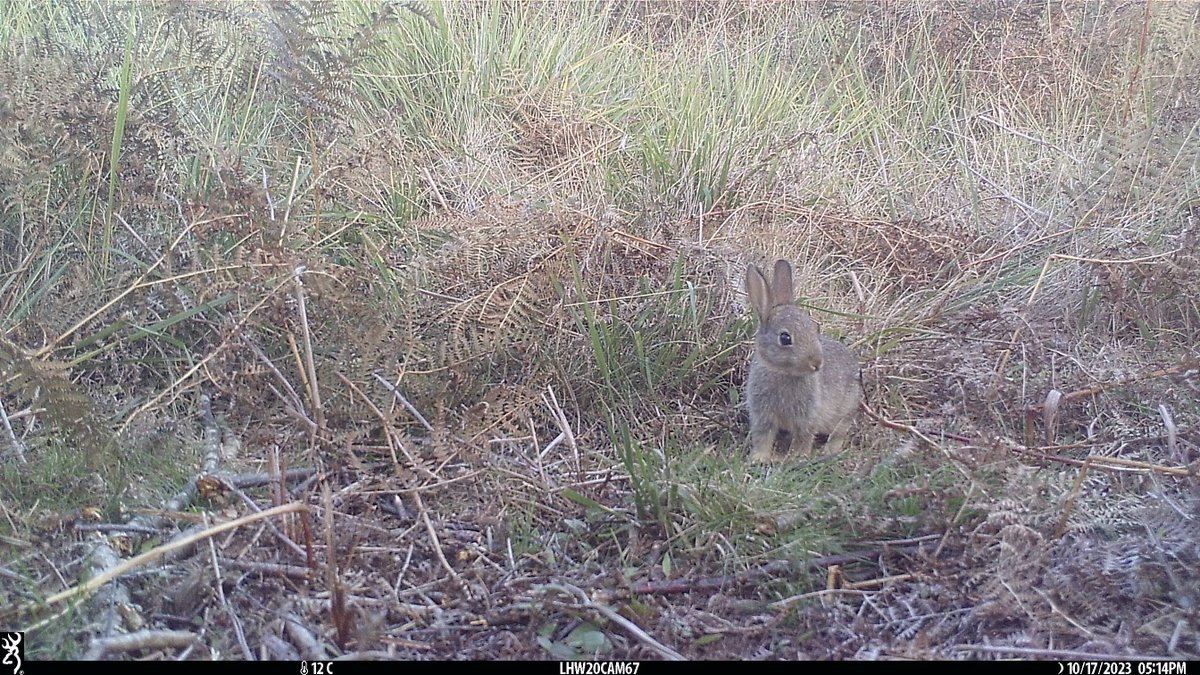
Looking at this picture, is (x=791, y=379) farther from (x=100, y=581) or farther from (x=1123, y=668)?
(x=100, y=581)

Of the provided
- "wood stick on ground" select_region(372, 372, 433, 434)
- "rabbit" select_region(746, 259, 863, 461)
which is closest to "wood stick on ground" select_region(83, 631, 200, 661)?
"wood stick on ground" select_region(372, 372, 433, 434)

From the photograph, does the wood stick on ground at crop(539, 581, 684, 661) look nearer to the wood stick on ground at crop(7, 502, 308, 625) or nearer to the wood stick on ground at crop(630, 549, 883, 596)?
the wood stick on ground at crop(630, 549, 883, 596)

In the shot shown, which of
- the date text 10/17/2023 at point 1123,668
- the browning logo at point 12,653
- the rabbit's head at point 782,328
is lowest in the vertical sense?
the browning logo at point 12,653

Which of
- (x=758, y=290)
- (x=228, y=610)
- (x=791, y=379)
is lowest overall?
(x=228, y=610)

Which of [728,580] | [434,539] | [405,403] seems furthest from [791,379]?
[434,539]

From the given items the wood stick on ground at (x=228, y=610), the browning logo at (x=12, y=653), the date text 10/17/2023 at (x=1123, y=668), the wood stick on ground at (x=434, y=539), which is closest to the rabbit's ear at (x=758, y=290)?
the wood stick on ground at (x=434, y=539)

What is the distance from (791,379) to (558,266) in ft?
2.95

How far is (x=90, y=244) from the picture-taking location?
12.1 feet

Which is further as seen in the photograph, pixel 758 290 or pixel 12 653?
pixel 758 290

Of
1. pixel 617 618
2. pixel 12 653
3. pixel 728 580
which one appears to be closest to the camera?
pixel 12 653

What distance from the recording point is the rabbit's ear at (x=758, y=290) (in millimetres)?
3523

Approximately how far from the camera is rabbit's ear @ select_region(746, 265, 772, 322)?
11.6ft

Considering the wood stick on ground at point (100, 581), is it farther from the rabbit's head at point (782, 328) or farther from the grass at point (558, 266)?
the rabbit's head at point (782, 328)

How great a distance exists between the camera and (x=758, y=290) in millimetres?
3539
